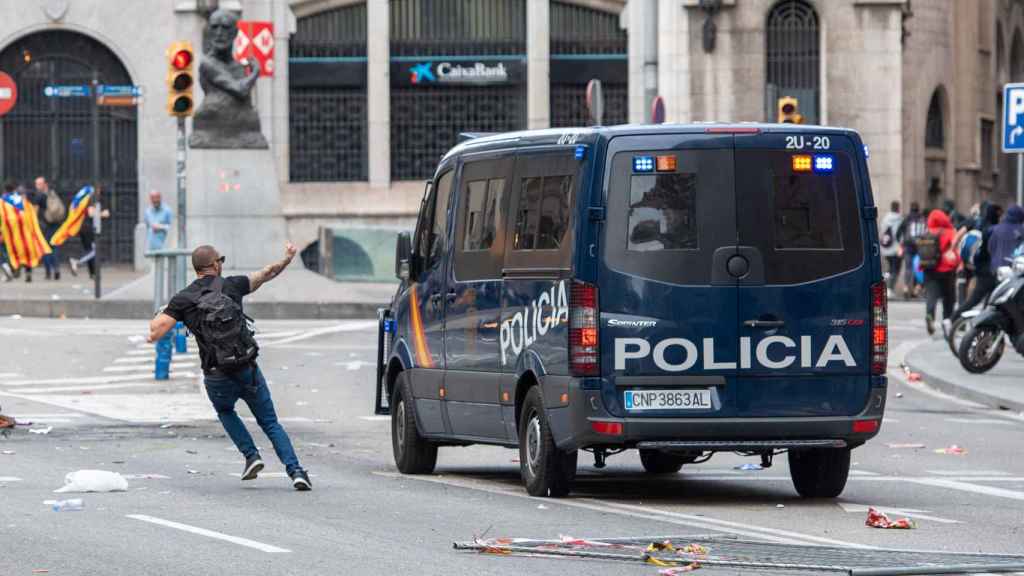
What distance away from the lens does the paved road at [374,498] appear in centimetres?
995

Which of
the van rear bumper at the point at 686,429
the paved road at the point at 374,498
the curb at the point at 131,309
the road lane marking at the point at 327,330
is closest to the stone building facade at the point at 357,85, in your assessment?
the curb at the point at 131,309

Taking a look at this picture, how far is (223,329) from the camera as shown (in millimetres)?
12914

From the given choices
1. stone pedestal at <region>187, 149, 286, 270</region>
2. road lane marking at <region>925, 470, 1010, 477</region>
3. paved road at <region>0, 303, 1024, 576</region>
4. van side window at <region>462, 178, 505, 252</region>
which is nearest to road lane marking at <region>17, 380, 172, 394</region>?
paved road at <region>0, 303, 1024, 576</region>

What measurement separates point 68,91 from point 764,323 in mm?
37703

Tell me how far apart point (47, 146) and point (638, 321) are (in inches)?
1519

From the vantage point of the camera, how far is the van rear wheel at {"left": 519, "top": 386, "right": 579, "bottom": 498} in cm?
1230

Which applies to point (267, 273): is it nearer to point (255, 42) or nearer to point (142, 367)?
point (142, 367)

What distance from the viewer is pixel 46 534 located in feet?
35.0

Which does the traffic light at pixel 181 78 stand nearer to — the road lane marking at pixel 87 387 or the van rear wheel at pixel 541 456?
the road lane marking at pixel 87 387

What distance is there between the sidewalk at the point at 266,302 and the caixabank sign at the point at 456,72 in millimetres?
13349

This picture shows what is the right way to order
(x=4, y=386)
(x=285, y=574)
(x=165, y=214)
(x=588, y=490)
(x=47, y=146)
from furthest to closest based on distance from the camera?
(x=47, y=146)
(x=165, y=214)
(x=4, y=386)
(x=588, y=490)
(x=285, y=574)

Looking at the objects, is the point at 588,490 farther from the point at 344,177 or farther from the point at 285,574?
the point at 344,177

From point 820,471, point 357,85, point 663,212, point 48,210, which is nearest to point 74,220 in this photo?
point 48,210

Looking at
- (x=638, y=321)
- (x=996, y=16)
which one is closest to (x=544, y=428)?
(x=638, y=321)
